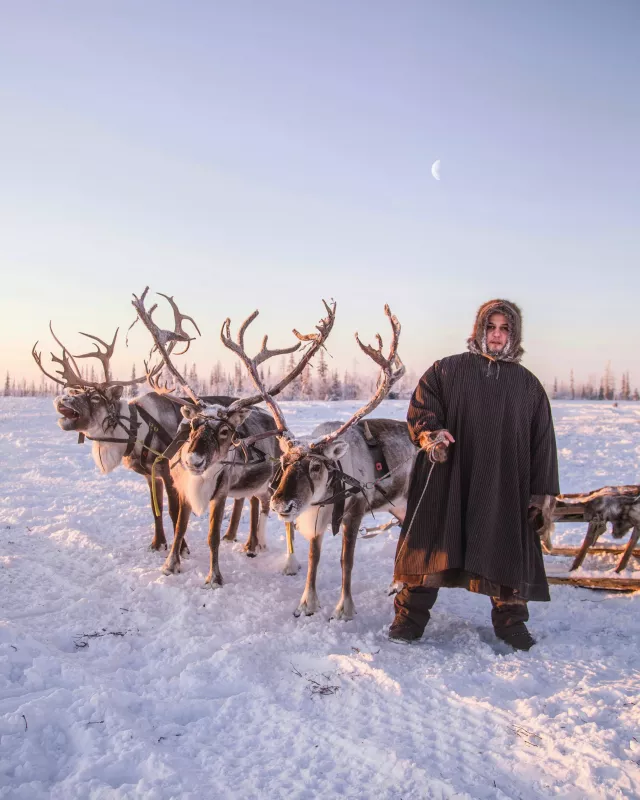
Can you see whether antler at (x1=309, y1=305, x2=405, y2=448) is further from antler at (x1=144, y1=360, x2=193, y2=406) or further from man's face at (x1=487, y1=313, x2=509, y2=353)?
antler at (x1=144, y1=360, x2=193, y2=406)

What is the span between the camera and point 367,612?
4945mm

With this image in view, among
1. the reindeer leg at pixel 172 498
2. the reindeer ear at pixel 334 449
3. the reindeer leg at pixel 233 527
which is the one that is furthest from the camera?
the reindeer leg at pixel 233 527

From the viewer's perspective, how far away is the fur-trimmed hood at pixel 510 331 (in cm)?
423

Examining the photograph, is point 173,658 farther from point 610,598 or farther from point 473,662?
point 610,598

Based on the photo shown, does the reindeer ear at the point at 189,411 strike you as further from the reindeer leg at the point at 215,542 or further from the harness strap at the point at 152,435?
the harness strap at the point at 152,435

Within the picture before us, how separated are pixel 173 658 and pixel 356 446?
7.74 feet

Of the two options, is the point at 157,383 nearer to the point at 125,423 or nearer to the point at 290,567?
the point at 125,423

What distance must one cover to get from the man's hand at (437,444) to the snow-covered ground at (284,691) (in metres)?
1.31

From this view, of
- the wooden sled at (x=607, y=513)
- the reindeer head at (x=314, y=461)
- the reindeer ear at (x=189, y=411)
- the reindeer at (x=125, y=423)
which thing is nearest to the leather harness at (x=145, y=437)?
the reindeer at (x=125, y=423)

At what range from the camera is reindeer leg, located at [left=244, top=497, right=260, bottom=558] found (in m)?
6.77

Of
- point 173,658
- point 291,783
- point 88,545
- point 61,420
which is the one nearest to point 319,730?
point 291,783

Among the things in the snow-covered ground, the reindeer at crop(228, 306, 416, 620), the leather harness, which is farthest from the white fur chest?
the leather harness

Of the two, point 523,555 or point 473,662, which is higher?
point 523,555

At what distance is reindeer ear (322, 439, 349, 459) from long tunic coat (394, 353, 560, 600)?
2.13ft
